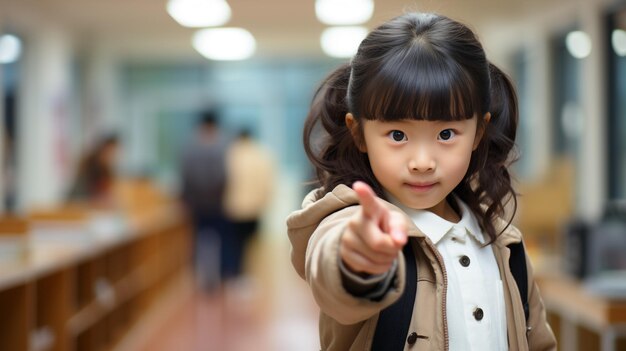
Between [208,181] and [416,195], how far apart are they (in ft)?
23.2

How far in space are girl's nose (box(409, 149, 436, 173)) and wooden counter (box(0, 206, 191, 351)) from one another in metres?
2.31

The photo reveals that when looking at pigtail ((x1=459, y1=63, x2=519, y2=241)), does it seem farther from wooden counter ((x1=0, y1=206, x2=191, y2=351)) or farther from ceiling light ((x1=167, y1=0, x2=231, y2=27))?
ceiling light ((x1=167, y1=0, x2=231, y2=27))

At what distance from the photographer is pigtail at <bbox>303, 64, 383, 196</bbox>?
156 centimetres

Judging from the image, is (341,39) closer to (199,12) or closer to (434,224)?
(199,12)

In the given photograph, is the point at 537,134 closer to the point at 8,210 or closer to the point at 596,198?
the point at 596,198

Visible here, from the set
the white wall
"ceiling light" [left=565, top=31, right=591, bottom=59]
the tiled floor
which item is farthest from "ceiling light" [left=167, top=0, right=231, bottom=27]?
"ceiling light" [left=565, top=31, right=591, bottom=59]

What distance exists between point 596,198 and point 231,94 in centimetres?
850

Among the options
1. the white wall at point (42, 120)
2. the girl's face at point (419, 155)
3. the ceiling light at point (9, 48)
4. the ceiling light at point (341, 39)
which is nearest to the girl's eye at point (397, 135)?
the girl's face at point (419, 155)

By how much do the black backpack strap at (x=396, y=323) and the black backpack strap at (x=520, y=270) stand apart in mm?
262

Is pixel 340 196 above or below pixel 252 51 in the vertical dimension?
below

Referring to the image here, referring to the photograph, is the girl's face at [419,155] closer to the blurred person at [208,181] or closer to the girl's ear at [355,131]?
the girl's ear at [355,131]

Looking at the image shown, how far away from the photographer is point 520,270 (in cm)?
161

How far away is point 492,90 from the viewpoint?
162 centimetres

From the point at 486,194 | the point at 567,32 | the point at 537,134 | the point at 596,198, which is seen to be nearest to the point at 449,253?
the point at 486,194
